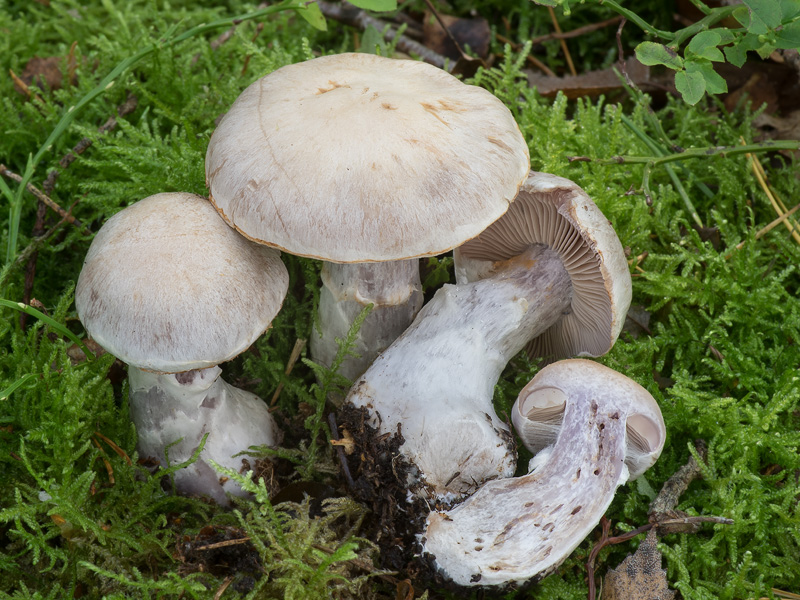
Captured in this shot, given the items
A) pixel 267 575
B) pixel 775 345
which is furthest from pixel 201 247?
pixel 775 345

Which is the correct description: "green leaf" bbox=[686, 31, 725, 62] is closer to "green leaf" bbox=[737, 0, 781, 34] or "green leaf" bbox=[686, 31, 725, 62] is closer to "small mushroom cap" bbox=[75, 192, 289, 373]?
"green leaf" bbox=[737, 0, 781, 34]

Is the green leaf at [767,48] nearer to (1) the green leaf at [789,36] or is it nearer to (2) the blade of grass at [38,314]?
(1) the green leaf at [789,36]

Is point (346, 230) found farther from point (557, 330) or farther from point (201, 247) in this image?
point (557, 330)

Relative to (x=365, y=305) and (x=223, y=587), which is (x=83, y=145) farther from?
(x=223, y=587)

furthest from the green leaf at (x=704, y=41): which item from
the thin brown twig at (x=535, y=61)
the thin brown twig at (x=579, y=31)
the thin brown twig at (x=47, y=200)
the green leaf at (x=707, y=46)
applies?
the thin brown twig at (x=47, y=200)

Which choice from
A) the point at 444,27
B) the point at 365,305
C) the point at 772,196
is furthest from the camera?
the point at 444,27

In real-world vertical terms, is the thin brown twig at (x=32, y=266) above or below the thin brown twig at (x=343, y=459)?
above

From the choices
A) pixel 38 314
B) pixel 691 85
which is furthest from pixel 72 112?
pixel 691 85
